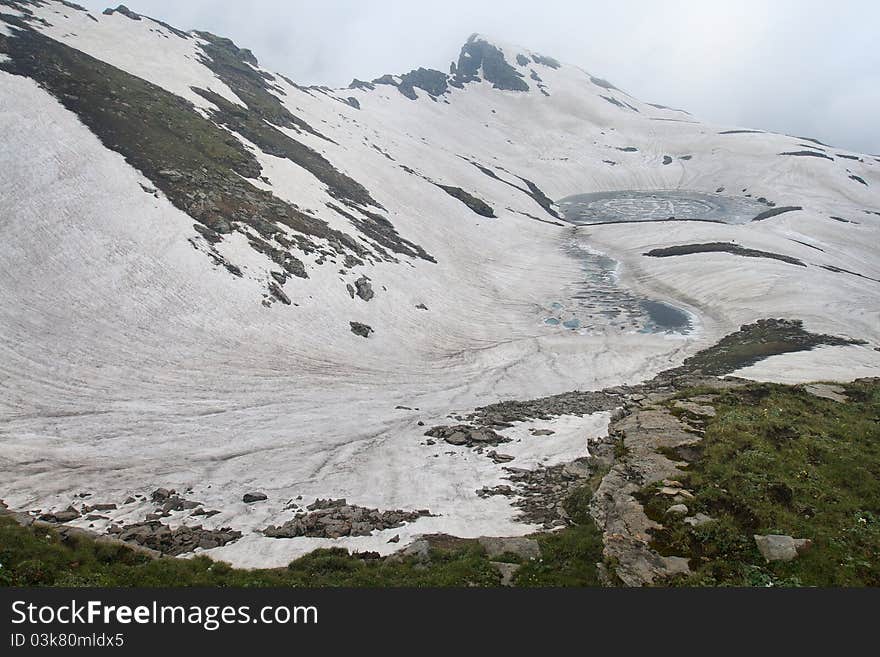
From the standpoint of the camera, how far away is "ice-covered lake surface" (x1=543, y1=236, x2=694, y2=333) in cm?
5131

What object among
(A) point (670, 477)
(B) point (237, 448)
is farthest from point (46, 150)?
(A) point (670, 477)

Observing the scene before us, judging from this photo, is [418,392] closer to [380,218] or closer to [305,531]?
[305,531]

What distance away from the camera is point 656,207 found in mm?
151375

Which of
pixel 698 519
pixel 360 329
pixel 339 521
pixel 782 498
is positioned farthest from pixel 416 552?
pixel 360 329

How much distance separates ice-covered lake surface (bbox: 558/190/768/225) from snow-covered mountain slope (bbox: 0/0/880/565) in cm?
4440

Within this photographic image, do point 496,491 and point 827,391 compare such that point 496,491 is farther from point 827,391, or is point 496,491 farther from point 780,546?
point 827,391

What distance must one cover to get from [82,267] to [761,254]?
75625 mm

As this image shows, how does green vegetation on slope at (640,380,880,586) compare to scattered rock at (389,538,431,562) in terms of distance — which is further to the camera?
scattered rock at (389,538,431,562)

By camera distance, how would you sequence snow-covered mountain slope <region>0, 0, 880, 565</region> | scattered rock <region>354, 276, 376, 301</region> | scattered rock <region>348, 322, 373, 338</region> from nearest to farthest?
snow-covered mountain slope <region>0, 0, 880, 565</region>
scattered rock <region>348, 322, 373, 338</region>
scattered rock <region>354, 276, 376, 301</region>

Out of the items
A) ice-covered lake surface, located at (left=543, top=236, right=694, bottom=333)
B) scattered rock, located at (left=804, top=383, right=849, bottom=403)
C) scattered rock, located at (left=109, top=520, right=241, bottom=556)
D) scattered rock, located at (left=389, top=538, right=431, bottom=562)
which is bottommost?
scattered rock, located at (left=109, top=520, right=241, bottom=556)

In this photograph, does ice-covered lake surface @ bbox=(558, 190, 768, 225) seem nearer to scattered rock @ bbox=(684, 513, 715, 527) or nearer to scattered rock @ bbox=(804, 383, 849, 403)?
scattered rock @ bbox=(804, 383, 849, 403)

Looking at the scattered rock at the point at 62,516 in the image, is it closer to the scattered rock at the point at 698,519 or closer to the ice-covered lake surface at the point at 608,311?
the scattered rock at the point at 698,519

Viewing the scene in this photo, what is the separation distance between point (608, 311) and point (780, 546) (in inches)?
1833

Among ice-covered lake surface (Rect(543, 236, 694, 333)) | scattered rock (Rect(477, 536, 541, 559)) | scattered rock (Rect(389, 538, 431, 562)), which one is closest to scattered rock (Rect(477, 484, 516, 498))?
scattered rock (Rect(477, 536, 541, 559))
